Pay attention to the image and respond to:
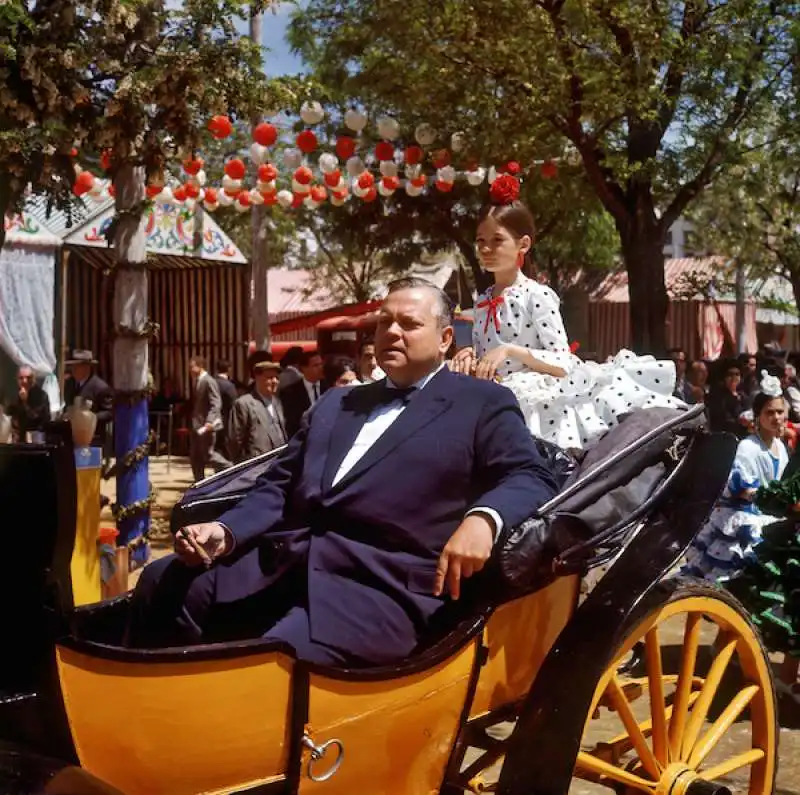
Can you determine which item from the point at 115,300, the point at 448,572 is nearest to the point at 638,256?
the point at 115,300

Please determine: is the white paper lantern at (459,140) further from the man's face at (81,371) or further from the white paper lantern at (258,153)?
the man's face at (81,371)

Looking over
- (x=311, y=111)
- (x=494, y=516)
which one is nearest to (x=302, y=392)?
(x=311, y=111)

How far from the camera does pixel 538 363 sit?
3.82 meters

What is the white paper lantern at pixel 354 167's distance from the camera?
11.3 meters

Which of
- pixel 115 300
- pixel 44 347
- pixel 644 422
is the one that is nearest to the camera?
pixel 644 422

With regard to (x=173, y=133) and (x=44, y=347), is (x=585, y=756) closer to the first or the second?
(x=173, y=133)

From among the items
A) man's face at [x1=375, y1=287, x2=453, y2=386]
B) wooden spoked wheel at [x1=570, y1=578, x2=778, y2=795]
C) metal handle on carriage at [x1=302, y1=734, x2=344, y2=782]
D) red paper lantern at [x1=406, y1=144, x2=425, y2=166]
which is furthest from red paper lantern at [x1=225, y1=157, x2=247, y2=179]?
metal handle on carriage at [x1=302, y1=734, x2=344, y2=782]

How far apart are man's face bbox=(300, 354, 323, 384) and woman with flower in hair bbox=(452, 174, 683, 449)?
6263mm

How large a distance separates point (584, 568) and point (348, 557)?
687mm

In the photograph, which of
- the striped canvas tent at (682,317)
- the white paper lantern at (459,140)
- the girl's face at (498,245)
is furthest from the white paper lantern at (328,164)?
the striped canvas tent at (682,317)

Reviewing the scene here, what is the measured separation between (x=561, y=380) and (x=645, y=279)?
1004 centimetres

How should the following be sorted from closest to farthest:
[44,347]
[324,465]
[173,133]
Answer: [324,465] < [173,133] < [44,347]

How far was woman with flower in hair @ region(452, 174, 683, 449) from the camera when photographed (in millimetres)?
3662

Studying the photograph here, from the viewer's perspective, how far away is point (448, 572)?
2553mm
